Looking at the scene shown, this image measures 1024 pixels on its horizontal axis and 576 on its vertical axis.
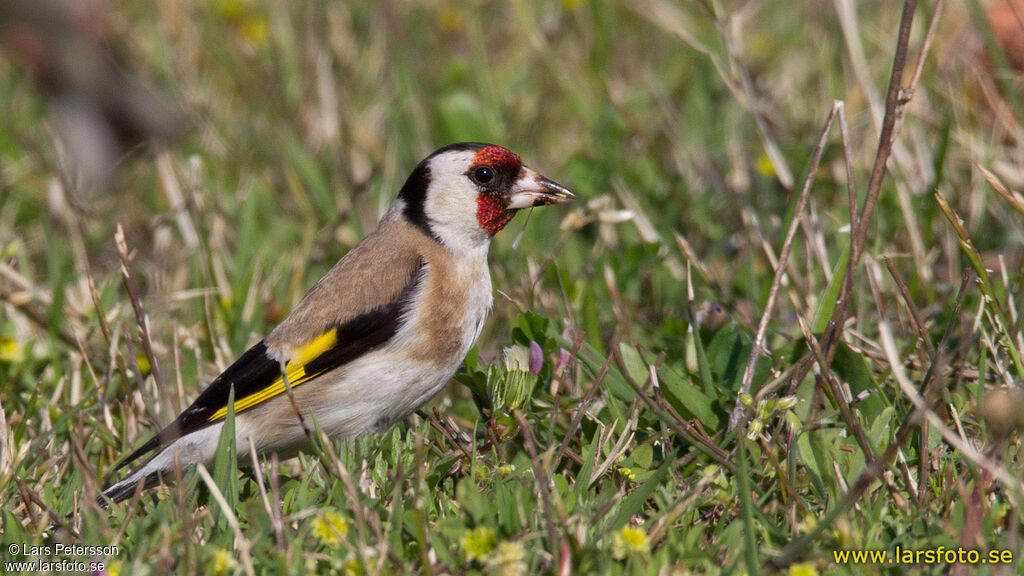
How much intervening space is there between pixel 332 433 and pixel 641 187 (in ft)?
7.62

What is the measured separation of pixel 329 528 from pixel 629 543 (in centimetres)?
69

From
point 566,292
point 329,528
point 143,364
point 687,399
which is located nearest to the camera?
point 329,528

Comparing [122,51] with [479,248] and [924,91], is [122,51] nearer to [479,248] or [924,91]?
[479,248]

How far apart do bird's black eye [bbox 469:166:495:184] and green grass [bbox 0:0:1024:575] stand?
346 millimetres

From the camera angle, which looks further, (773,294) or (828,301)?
(828,301)

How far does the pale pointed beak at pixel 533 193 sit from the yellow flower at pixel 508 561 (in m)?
1.65

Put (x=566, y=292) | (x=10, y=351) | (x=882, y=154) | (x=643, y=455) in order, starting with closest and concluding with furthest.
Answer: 1. (x=882, y=154)
2. (x=643, y=455)
3. (x=10, y=351)
4. (x=566, y=292)

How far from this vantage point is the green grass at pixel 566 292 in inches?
106

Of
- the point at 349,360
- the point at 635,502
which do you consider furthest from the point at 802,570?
the point at 349,360

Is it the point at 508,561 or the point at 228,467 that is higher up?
the point at 228,467

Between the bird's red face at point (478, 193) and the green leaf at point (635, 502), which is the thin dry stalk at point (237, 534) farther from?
the bird's red face at point (478, 193)

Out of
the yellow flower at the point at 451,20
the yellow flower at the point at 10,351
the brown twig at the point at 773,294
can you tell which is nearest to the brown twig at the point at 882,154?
the brown twig at the point at 773,294

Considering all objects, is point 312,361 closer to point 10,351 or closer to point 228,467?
point 228,467

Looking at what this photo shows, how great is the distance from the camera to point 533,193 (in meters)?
3.91
